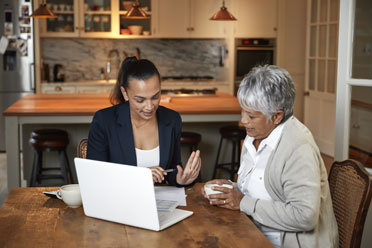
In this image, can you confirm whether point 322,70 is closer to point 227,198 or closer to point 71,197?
point 227,198

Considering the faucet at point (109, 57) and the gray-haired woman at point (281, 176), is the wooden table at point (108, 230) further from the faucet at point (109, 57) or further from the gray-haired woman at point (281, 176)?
the faucet at point (109, 57)

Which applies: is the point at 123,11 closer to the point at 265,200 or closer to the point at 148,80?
the point at 148,80

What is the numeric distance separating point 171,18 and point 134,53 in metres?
0.83

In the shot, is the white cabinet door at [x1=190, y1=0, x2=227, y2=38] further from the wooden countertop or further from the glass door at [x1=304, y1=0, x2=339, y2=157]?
the wooden countertop

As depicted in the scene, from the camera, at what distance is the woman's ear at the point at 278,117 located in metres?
2.03

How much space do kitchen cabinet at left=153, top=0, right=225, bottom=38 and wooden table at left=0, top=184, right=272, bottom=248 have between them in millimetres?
5433

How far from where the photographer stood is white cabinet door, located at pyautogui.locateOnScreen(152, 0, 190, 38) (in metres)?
7.26

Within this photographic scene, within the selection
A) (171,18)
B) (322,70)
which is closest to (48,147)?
(171,18)

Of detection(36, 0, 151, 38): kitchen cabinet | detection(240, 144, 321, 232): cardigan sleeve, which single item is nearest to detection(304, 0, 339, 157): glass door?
detection(36, 0, 151, 38): kitchen cabinet

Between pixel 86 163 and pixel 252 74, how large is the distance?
0.72 meters

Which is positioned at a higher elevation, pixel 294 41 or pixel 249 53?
pixel 294 41

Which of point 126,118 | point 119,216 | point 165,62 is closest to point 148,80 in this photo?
point 126,118

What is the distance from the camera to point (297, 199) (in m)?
1.89

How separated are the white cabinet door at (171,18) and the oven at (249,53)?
0.82 meters
